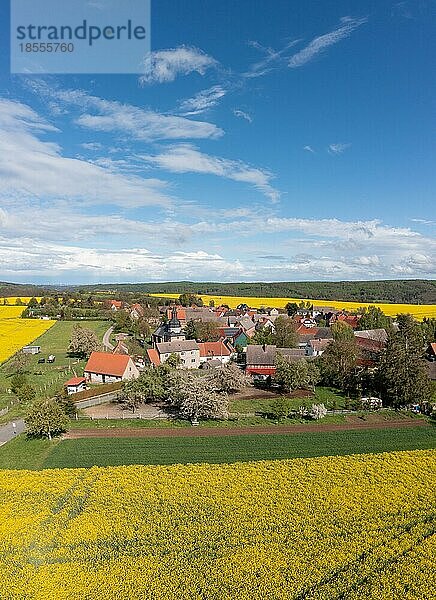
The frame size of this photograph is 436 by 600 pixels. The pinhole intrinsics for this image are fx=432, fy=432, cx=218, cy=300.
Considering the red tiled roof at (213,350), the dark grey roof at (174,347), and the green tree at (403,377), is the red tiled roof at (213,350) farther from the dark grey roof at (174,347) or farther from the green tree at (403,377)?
the green tree at (403,377)

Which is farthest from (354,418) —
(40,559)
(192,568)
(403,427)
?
(40,559)

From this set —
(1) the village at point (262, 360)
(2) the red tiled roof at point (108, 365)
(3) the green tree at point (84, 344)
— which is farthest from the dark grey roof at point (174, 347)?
(3) the green tree at point (84, 344)

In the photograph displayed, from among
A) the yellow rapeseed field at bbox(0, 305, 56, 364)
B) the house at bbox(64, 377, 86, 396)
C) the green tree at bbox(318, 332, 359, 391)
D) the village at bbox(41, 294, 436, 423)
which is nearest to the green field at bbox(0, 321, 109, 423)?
the house at bbox(64, 377, 86, 396)

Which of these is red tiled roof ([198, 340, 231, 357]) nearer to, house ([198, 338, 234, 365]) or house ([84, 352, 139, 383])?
house ([198, 338, 234, 365])

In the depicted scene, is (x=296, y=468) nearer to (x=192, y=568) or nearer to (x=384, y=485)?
(x=384, y=485)

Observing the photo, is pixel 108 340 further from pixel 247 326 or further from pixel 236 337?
pixel 247 326

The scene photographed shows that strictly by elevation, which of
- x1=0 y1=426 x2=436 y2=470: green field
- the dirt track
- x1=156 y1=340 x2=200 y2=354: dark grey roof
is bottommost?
the dirt track
